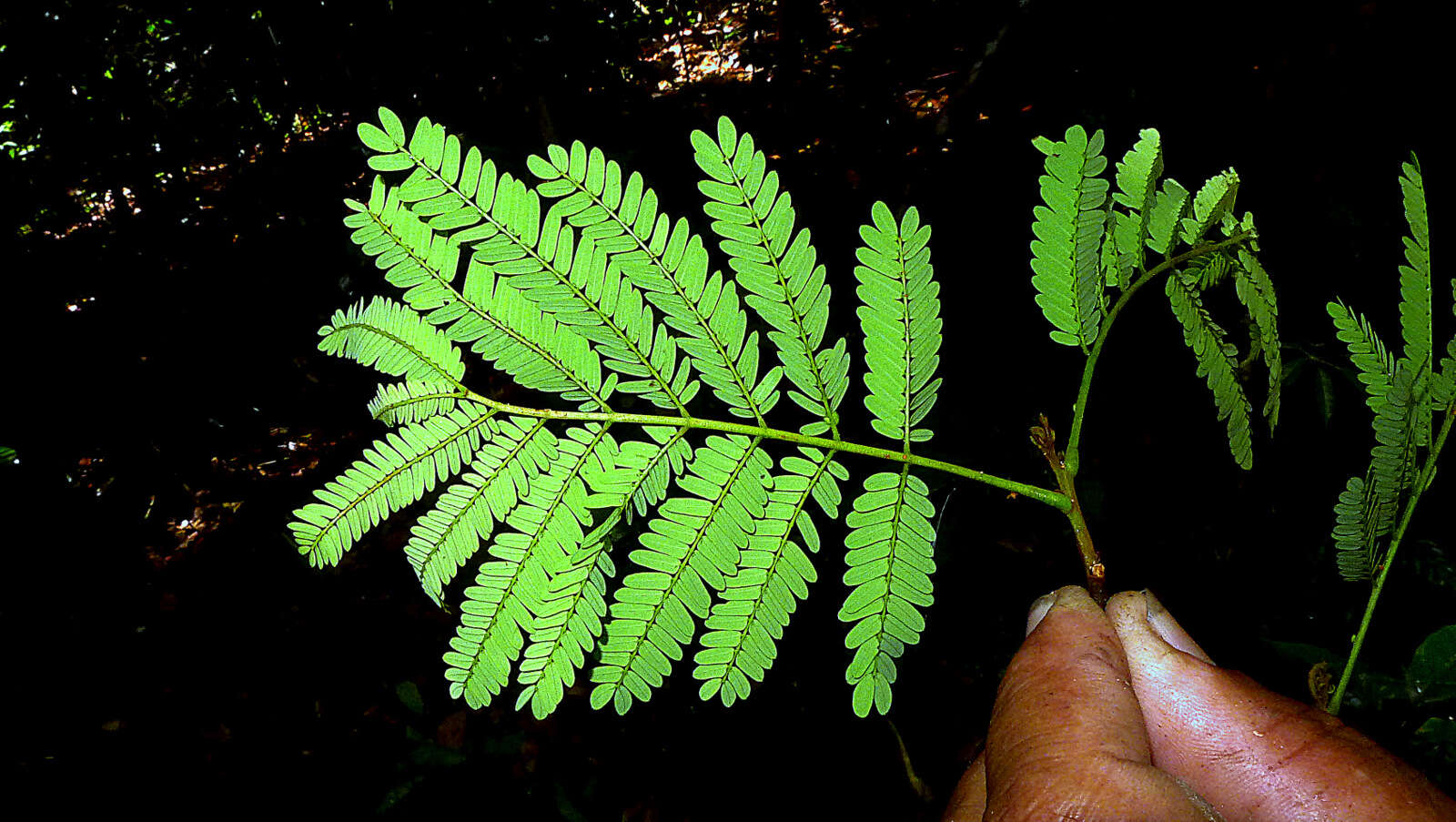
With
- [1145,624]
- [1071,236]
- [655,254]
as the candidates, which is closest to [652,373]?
[655,254]

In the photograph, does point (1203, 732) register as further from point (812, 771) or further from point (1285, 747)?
point (812, 771)

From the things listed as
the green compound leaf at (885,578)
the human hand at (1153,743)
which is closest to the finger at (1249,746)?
the human hand at (1153,743)

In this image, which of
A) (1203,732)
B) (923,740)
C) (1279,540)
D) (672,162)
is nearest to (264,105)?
(672,162)

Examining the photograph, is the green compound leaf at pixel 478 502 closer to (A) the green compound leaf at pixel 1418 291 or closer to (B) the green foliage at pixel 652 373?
(B) the green foliage at pixel 652 373

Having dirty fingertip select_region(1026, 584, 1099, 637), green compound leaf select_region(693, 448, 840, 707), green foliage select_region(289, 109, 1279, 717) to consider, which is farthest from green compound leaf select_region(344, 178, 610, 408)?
dirty fingertip select_region(1026, 584, 1099, 637)

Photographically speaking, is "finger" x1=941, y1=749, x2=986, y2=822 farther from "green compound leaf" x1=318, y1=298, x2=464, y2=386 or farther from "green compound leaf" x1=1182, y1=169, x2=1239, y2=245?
"green compound leaf" x1=318, y1=298, x2=464, y2=386

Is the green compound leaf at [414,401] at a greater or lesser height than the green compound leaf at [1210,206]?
greater
